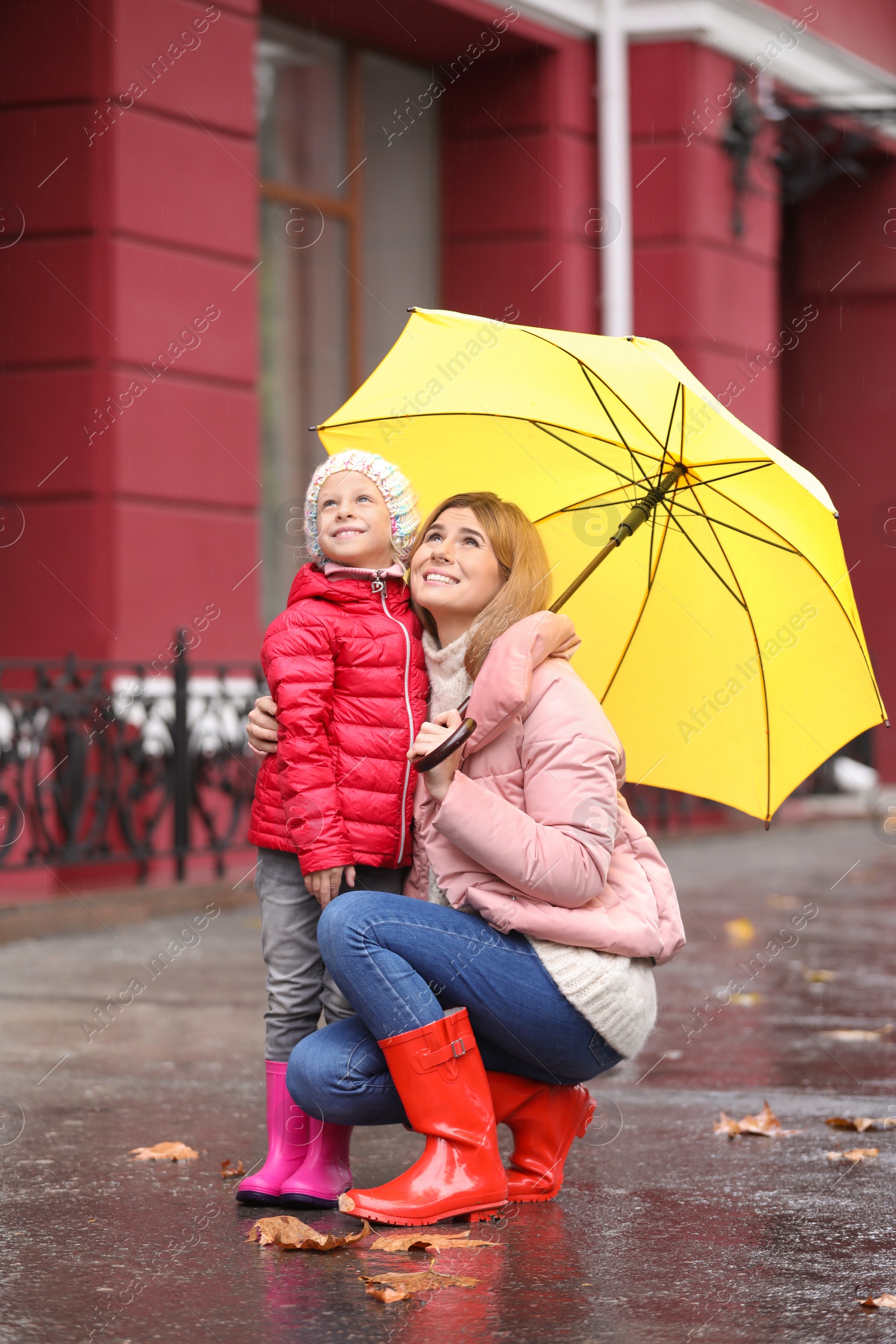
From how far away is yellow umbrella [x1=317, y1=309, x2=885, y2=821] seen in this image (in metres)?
4.02

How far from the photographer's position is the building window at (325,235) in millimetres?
12023

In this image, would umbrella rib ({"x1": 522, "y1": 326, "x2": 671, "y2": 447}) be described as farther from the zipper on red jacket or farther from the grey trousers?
the grey trousers

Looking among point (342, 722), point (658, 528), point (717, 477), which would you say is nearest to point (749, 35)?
point (658, 528)

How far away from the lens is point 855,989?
7.12 metres

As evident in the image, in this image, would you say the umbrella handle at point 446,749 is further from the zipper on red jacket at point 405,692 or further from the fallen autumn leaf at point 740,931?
the fallen autumn leaf at point 740,931

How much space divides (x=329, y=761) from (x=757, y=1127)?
1732 millimetres

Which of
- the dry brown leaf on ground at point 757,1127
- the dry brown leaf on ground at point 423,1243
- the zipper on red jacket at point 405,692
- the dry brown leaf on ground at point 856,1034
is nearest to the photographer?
the dry brown leaf on ground at point 423,1243

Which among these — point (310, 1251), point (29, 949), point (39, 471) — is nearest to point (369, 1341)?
point (310, 1251)

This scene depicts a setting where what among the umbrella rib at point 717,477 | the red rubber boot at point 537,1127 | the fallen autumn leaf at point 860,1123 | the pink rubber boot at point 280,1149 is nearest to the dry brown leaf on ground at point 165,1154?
the pink rubber boot at point 280,1149

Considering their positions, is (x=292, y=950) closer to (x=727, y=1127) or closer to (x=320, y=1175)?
(x=320, y=1175)

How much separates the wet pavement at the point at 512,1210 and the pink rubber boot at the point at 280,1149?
0.07 metres

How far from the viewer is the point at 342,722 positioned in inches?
154

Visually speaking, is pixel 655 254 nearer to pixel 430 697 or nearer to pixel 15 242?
pixel 15 242

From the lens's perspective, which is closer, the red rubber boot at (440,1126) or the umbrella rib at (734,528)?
the red rubber boot at (440,1126)
